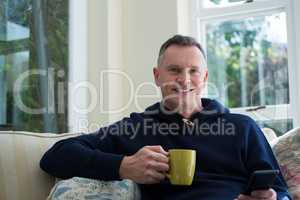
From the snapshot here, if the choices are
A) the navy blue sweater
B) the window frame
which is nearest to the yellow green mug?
the navy blue sweater

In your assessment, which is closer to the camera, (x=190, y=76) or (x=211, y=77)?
(x=190, y=76)

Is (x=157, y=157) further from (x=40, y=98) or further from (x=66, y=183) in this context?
(x=40, y=98)

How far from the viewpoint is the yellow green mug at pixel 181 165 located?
1112 millimetres

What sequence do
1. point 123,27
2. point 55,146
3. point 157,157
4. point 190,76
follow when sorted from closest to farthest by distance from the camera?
1. point 157,157
2. point 55,146
3. point 190,76
4. point 123,27

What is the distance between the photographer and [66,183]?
1.25 metres

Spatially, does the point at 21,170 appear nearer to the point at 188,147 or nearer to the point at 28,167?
the point at 28,167

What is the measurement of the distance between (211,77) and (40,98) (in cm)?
99

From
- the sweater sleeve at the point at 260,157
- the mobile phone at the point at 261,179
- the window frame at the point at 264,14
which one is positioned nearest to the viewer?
the mobile phone at the point at 261,179

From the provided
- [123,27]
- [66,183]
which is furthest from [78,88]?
[66,183]

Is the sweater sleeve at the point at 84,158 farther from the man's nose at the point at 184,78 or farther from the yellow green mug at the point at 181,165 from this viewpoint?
the man's nose at the point at 184,78

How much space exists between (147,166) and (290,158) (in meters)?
0.53

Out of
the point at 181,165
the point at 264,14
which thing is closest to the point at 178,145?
the point at 181,165

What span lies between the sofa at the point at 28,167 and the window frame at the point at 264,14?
922 millimetres

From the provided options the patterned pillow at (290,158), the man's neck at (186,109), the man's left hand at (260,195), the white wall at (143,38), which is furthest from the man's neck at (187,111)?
the white wall at (143,38)
